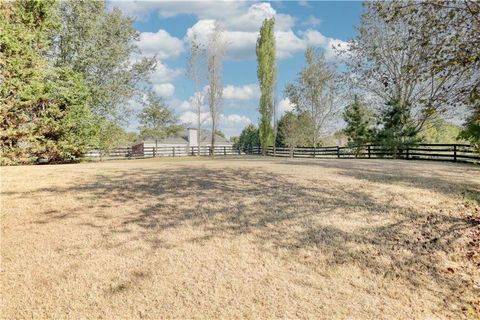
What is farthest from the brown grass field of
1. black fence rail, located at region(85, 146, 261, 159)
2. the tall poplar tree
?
the tall poplar tree

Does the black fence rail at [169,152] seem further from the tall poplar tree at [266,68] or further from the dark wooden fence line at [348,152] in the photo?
the tall poplar tree at [266,68]

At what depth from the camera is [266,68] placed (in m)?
37.5

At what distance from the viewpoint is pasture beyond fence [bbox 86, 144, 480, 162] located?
21125 mm

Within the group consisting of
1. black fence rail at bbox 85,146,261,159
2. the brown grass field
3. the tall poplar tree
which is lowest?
the brown grass field

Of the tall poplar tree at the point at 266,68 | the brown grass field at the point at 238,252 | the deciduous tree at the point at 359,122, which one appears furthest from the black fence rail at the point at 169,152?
the brown grass field at the point at 238,252

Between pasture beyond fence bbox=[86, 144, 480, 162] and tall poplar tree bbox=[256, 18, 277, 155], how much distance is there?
473cm

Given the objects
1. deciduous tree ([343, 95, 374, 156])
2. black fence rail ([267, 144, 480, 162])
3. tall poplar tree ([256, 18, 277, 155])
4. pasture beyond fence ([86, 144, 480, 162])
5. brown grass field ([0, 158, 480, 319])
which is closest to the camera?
brown grass field ([0, 158, 480, 319])

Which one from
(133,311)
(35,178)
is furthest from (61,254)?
(35,178)

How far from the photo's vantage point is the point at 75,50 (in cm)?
2322

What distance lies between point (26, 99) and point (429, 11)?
62.1 ft

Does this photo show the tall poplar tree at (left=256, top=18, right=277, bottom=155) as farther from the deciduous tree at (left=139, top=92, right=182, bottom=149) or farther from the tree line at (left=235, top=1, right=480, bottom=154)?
the deciduous tree at (left=139, top=92, right=182, bottom=149)

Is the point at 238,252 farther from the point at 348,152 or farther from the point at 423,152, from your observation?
the point at 348,152

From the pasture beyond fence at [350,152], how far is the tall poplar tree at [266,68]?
186 inches

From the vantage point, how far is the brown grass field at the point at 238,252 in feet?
14.1
